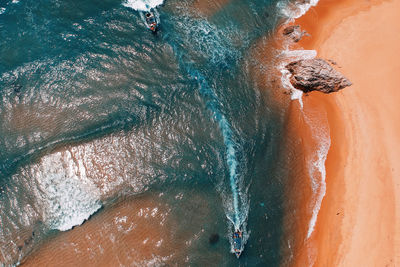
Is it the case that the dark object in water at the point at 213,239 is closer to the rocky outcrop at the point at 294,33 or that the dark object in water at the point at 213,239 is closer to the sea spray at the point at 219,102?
the sea spray at the point at 219,102

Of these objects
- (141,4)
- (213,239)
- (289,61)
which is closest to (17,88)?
(141,4)

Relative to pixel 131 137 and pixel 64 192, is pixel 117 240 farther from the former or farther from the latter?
pixel 131 137

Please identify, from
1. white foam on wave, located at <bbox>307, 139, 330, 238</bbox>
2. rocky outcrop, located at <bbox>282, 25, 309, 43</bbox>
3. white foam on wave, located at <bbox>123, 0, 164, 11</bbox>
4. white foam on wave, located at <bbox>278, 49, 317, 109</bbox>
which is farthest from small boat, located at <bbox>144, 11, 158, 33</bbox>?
white foam on wave, located at <bbox>307, 139, 330, 238</bbox>

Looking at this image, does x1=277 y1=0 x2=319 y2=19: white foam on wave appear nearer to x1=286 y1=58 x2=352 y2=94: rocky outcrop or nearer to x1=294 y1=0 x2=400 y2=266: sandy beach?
x1=294 y1=0 x2=400 y2=266: sandy beach

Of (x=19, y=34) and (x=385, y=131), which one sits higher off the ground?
(x=19, y=34)

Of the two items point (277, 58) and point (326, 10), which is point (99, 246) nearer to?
point (277, 58)

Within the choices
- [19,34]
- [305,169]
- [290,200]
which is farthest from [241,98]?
[19,34]

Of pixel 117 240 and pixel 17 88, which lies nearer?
pixel 117 240
